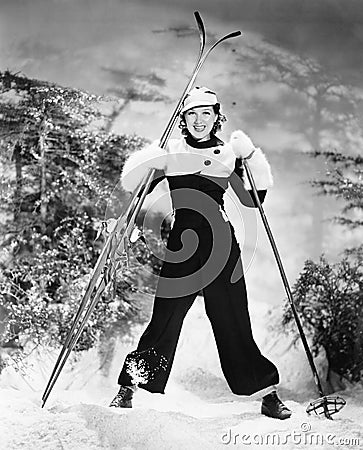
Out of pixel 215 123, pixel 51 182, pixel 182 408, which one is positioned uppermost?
pixel 215 123

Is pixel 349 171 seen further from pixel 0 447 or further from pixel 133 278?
pixel 0 447

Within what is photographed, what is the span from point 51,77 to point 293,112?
745 mm

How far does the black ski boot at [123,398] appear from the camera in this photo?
1832mm

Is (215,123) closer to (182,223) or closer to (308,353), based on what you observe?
(182,223)

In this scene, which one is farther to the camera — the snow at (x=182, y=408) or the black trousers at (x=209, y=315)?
the black trousers at (x=209, y=315)

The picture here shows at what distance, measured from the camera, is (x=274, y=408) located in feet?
6.03

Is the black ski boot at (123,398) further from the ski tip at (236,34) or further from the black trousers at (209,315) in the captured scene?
the ski tip at (236,34)

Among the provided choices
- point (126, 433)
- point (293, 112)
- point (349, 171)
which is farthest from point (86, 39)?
point (126, 433)

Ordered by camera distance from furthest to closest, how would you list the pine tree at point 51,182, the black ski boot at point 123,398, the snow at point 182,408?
the pine tree at point 51,182 → the black ski boot at point 123,398 → the snow at point 182,408

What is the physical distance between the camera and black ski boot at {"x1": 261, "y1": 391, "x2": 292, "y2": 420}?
183 cm

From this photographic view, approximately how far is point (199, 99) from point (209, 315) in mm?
599

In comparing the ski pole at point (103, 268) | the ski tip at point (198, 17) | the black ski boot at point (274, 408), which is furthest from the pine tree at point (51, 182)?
the black ski boot at point (274, 408)

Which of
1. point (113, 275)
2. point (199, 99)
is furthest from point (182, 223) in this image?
point (199, 99)

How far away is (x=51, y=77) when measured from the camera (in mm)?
2080
